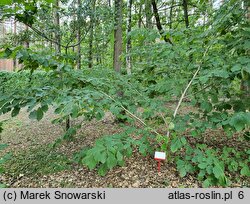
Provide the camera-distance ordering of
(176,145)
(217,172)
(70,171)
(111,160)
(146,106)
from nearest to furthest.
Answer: (111,160)
(217,172)
(176,145)
(146,106)
(70,171)

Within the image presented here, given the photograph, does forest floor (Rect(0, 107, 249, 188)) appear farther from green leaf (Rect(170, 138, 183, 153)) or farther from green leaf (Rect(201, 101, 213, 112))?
green leaf (Rect(201, 101, 213, 112))

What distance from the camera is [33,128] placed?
4.50 metres

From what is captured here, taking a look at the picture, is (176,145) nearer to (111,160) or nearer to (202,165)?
(202,165)

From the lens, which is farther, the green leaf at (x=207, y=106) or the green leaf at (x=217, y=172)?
the green leaf at (x=207, y=106)

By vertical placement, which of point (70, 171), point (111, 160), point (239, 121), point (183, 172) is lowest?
point (70, 171)

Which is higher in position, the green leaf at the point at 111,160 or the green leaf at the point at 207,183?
the green leaf at the point at 111,160

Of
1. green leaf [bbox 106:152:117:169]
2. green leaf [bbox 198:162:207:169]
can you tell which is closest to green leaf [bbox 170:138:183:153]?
green leaf [bbox 198:162:207:169]

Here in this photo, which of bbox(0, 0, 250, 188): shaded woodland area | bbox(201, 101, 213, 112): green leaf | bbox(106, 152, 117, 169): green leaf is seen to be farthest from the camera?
bbox(201, 101, 213, 112): green leaf

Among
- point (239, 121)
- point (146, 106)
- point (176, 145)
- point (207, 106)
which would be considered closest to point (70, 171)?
point (146, 106)

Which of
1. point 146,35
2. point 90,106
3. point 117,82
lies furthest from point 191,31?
point 90,106

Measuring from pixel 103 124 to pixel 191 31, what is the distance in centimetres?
241

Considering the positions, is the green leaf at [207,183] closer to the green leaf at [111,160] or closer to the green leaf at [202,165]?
the green leaf at [202,165]

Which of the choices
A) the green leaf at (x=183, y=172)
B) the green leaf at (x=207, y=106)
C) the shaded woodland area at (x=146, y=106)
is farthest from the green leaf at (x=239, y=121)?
the green leaf at (x=183, y=172)

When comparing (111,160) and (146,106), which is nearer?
(111,160)
